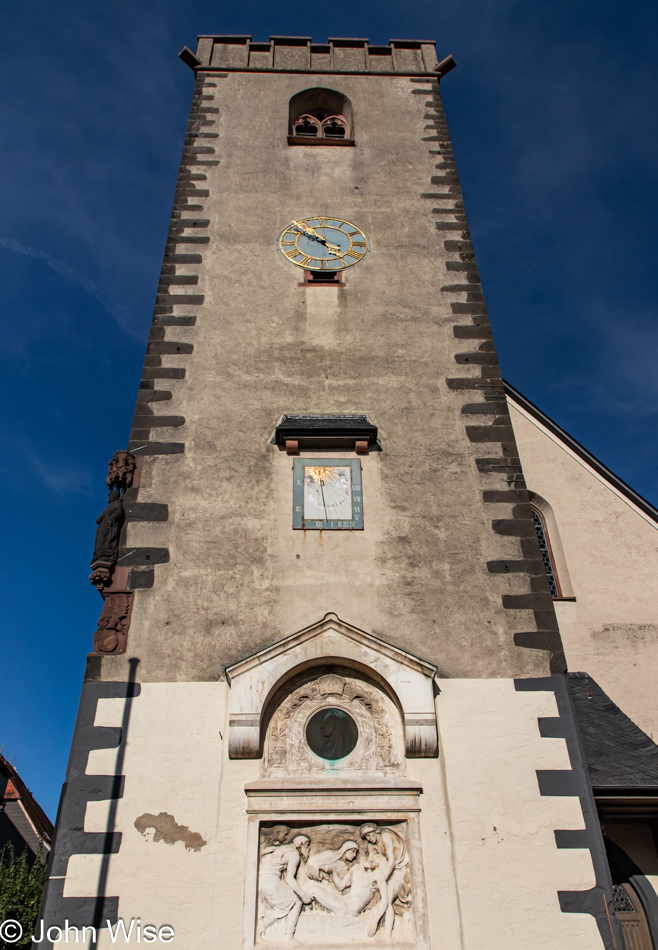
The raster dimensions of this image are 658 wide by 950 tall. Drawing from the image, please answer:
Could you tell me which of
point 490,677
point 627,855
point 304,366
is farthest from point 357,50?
point 627,855

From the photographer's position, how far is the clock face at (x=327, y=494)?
27.0ft

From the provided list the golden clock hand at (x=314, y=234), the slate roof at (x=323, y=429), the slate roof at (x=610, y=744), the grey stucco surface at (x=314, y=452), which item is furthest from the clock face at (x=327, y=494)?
the golden clock hand at (x=314, y=234)

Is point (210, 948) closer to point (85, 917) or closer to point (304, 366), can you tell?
point (85, 917)

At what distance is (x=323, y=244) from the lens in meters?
10.9

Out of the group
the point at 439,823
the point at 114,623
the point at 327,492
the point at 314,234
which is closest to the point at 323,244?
the point at 314,234

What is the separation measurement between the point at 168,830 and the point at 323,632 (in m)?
2.18

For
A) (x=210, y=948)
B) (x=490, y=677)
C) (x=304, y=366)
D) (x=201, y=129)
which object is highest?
Result: (x=201, y=129)

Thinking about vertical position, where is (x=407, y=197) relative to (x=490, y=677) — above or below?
above

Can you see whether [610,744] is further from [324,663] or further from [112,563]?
[112,563]

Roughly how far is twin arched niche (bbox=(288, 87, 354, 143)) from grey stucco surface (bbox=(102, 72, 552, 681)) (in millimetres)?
→ 1077

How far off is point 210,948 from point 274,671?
223cm

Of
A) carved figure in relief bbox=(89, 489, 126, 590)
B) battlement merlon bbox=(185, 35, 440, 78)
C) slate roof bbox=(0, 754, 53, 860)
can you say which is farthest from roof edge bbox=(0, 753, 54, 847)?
battlement merlon bbox=(185, 35, 440, 78)

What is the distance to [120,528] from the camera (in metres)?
8.06

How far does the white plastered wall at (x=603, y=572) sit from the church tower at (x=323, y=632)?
2118mm
